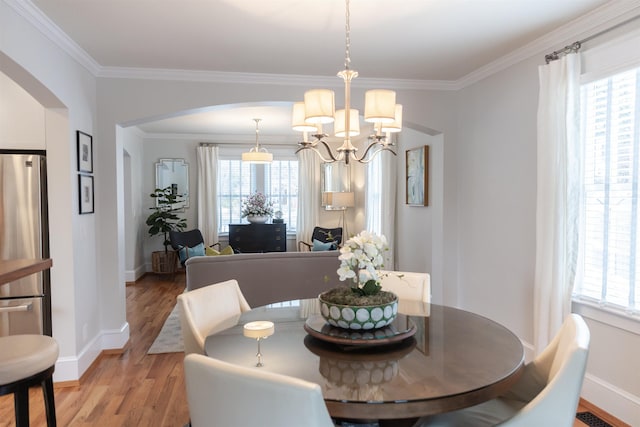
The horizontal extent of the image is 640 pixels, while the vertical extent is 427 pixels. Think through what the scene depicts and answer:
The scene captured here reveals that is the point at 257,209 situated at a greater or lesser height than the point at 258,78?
lesser

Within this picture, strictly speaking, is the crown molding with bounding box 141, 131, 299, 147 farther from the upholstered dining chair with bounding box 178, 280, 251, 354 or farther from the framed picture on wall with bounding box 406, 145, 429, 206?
the upholstered dining chair with bounding box 178, 280, 251, 354

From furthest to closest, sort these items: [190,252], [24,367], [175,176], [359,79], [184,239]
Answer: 1. [175,176]
2. [184,239]
3. [190,252]
4. [359,79]
5. [24,367]

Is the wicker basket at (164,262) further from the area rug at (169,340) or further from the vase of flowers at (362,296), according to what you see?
the vase of flowers at (362,296)

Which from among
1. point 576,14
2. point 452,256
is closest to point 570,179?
point 576,14

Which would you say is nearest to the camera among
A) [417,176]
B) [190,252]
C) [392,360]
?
[392,360]

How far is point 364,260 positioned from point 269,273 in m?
2.26

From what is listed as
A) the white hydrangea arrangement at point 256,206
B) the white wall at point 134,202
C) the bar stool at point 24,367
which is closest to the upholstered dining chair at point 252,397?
the bar stool at point 24,367

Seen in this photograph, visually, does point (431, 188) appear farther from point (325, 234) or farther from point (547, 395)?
point (547, 395)

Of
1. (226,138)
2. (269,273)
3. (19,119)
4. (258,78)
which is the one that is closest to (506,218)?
(269,273)

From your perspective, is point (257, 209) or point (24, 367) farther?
point (257, 209)

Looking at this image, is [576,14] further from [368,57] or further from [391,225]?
[391,225]

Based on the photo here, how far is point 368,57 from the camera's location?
3.35 m

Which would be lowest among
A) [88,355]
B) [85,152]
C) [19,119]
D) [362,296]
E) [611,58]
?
[88,355]

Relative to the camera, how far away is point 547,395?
132 cm
